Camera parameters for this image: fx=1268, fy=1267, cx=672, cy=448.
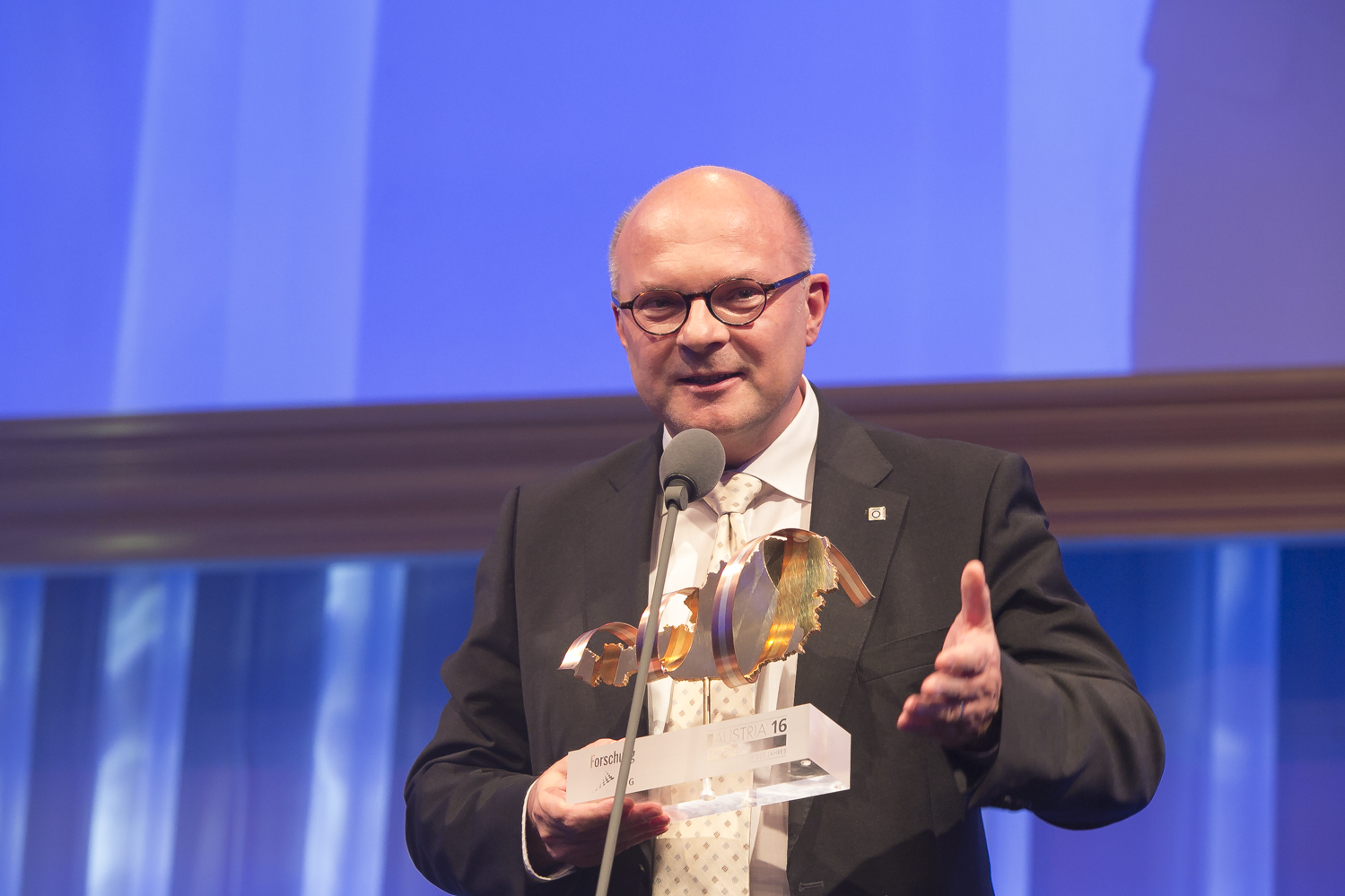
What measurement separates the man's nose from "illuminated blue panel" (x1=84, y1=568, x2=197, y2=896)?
71.4 inches

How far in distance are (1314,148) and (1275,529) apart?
0.75 metres

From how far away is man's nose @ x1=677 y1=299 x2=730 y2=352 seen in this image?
1.68 m

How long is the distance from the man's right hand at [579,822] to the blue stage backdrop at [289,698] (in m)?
1.43

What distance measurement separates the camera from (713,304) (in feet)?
5.59

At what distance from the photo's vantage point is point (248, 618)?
3047mm

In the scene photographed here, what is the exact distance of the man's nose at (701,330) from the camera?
168 cm

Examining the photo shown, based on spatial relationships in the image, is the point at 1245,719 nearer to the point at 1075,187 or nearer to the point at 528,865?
the point at 1075,187

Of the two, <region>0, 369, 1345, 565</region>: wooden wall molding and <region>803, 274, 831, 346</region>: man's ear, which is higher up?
<region>803, 274, 831, 346</region>: man's ear

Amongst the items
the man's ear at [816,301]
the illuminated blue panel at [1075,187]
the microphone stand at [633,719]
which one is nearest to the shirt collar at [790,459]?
the man's ear at [816,301]

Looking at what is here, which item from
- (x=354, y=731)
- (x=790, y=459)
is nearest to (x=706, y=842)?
(x=790, y=459)

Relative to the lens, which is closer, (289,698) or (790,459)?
(790,459)

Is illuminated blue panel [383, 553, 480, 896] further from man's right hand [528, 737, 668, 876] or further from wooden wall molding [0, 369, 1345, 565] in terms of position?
man's right hand [528, 737, 668, 876]

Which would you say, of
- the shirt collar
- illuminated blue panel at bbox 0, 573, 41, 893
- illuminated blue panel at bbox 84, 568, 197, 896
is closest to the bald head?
the shirt collar

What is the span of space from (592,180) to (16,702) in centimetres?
190
